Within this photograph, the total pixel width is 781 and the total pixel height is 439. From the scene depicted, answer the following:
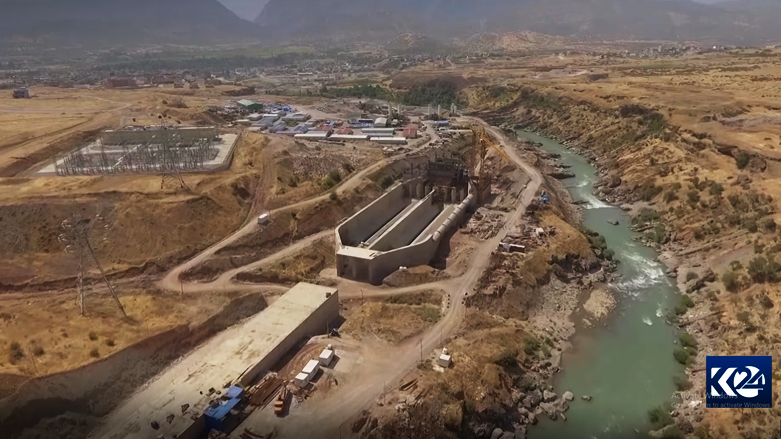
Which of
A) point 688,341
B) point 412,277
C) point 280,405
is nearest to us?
Answer: point 280,405

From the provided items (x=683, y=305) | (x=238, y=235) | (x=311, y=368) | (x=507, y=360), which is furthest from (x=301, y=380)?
(x=683, y=305)

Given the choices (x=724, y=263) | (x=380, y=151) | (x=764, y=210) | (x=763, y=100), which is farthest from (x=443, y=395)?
(x=763, y=100)

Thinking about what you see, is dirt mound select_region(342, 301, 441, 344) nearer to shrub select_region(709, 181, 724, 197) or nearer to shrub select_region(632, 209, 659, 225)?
shrub select_region(632, 209, 659, 225)

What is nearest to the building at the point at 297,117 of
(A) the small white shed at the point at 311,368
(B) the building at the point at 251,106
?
(B) the building at the point at 251,106

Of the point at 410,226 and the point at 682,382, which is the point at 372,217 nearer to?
the point at 410,226

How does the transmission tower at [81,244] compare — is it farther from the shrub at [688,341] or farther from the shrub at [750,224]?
the shrub at [750,224]

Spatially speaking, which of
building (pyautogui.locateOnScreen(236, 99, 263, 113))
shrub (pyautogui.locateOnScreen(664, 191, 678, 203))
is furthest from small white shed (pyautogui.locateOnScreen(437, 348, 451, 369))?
building (pyautogui.locateOnScreen(236, 99, 263, 113))

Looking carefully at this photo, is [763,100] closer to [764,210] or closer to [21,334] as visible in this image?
[764,210]
